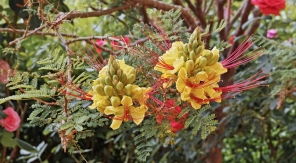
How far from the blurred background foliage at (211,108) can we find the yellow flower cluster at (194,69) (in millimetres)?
447

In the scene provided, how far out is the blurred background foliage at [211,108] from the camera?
1108 mm

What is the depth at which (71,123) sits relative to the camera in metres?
0.61

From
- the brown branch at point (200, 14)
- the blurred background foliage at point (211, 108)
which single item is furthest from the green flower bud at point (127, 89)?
the brown branch at point (200, 14)

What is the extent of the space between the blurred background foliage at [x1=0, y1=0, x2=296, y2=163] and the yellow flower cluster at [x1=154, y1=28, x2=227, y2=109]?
0.45 meters

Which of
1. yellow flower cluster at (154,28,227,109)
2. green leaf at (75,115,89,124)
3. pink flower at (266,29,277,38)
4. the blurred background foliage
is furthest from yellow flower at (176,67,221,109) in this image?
pink flower at (266,29,277,38)

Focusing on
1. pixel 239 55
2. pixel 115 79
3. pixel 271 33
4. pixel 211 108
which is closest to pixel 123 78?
pixel 115 79

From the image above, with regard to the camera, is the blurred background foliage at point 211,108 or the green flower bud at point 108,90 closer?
the green flower bud at point 108,90

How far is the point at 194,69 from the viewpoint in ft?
1.80

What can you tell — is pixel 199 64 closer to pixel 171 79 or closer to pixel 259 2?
pixel 171 79

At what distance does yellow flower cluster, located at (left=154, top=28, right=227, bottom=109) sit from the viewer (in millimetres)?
542

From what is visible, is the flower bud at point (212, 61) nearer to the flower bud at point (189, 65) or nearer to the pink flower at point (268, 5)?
the flower bud at point (189, 65)

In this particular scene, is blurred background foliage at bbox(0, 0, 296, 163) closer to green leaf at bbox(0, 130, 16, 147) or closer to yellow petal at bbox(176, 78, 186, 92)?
green leaf at bbox(0, 130, 16, 147)

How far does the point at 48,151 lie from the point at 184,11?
782 mm

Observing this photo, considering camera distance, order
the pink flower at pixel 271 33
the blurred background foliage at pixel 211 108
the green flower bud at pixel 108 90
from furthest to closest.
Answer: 1. the pink flower at pixel 271 33
2. the blurred background foliage at pixel 211 108
3. the green flower bud at pixel 108 90
